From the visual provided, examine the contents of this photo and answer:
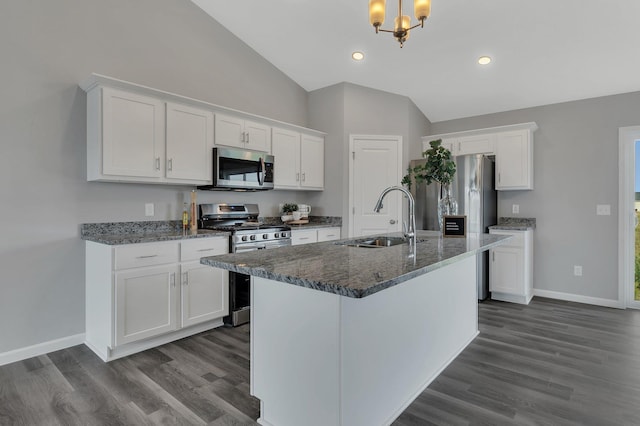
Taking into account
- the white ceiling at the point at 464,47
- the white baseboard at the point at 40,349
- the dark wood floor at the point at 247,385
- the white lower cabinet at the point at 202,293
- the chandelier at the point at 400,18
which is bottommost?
the dark wood floor at the point at 247,385

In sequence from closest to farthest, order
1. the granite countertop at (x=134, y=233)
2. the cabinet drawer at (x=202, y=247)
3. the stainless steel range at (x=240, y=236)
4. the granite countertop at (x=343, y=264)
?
the granite countertop at (x=343, y=264) < the granite countertop at (x=134, y=233) < the cabinet drawer at (x=202, y=247) < the stainless steel range at (x=240, y=236)

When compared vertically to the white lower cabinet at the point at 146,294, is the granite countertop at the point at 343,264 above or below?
above

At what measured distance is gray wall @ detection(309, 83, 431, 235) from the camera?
15.0 feet

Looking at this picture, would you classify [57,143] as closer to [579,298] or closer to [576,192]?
[576,192]

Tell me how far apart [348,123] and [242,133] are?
148 centimetres

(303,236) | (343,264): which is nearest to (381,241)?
(343,264)

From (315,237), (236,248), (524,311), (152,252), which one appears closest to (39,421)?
(152,252)

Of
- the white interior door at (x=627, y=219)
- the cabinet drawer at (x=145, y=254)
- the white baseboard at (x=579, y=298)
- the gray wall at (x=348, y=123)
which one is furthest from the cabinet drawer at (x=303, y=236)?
the white interior door at (x=627, y=219)

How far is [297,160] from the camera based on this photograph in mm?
4406

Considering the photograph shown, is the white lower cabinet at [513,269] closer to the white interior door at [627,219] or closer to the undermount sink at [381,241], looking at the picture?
the white interior door at [627,219]

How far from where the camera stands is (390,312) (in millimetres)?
1755

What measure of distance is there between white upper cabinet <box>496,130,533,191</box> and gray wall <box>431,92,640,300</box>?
234 millimetres

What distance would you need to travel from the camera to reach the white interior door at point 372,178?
4570 mm

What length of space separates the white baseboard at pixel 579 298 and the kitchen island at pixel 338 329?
9.82 feet
